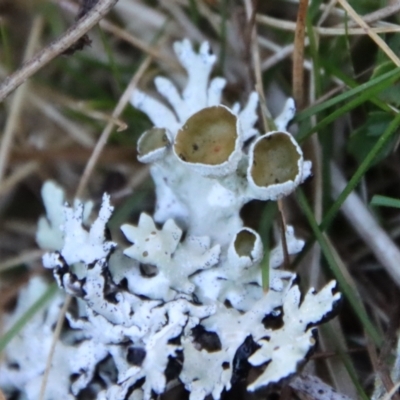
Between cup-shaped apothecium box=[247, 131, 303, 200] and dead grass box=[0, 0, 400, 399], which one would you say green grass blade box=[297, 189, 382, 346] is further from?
cup-shaped apothecium box=[247, 131, 303, 200]

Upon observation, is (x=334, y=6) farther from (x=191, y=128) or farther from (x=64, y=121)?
Result: (x=64, y=121)

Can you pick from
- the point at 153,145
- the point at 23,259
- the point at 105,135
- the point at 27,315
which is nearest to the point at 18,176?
the point at 23,259

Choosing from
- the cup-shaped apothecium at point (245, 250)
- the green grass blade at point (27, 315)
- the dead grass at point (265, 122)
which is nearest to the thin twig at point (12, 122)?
the dead grass at point (265, 122)

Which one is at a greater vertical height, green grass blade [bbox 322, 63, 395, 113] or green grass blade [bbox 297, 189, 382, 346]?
green grass blade [bbox 322, 63, 395, 113]

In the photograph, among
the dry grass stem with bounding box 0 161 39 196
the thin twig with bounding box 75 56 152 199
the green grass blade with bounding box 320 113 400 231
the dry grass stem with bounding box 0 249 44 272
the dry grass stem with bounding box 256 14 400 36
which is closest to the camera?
the green grass blade with bounding box 320 113 400 231

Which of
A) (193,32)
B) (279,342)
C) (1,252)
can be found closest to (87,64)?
(193,32)

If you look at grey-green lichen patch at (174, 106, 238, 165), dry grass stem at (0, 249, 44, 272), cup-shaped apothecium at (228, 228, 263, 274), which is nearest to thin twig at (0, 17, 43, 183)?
dry grass stem at (0, 249, 44, 272)
